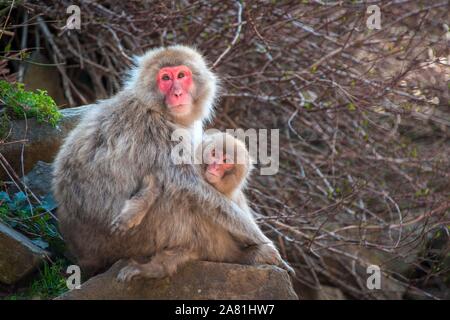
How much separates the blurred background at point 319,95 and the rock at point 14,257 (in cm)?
241

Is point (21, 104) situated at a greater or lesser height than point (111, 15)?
lesser

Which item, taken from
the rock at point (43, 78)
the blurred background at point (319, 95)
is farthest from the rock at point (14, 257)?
the rock at point (43, 78)

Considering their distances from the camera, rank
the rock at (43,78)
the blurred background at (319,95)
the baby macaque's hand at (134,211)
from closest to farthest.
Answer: the baby macaque's hand at (134,211) < the blurred background at (319,95) < the rock at (43,78)

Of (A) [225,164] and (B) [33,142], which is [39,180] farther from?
(A) [225,164]

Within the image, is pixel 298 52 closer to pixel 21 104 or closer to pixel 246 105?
pixel 246 105

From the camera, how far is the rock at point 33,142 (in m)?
5.52

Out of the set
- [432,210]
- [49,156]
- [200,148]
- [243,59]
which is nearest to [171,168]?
[200,148]

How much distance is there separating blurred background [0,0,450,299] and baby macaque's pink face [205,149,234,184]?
1.80 meters

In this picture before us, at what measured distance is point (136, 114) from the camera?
4543 mm

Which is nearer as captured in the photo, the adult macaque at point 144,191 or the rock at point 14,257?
the adult macaque at point 144,191

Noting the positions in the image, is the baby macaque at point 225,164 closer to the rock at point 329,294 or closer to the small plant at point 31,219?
the small plant at point 31,219

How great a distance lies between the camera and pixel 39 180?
5.48 metres

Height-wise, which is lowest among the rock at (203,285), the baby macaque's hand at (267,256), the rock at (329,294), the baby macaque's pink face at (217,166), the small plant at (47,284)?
the rock at (329,294)

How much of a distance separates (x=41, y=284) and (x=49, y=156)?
1354 millimetres
